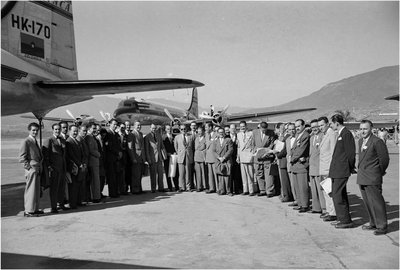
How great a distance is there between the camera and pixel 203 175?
30.5ft

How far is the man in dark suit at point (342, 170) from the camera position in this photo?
530 cm

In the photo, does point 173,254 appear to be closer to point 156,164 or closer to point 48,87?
point 156,164

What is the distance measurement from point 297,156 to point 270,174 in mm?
1751

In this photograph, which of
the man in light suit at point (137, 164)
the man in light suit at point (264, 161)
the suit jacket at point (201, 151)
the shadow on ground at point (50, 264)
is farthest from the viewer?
Answer: the suit jacket at point (201, 151)

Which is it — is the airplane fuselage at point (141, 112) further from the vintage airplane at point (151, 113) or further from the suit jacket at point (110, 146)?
the suit jacket at point (110, 146)

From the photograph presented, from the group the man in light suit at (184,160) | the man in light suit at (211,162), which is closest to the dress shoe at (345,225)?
the man in light suit at (211,162)

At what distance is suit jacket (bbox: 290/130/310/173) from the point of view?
6.63 metres

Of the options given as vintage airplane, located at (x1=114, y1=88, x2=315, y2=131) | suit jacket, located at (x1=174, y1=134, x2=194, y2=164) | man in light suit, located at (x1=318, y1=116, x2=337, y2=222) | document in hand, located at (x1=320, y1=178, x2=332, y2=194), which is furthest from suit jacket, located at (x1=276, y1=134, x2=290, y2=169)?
vintage airplane, located at (x1=114, y1=88, x2=315, y2=131)

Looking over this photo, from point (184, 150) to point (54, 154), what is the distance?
3537mm

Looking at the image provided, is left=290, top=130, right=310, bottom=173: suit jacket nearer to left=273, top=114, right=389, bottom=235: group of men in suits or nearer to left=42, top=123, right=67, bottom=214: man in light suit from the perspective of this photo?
left=273, top=114, right=389, bottom=235: group of men in suits

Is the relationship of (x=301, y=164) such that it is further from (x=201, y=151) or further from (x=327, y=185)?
(x=201, y=151)

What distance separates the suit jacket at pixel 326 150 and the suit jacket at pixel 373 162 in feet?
2.59

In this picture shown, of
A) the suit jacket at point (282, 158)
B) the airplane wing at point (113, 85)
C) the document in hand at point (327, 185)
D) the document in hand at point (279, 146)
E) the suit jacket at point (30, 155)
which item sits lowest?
the document in hand at point (327, 185)

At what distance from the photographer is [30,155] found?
629cm
